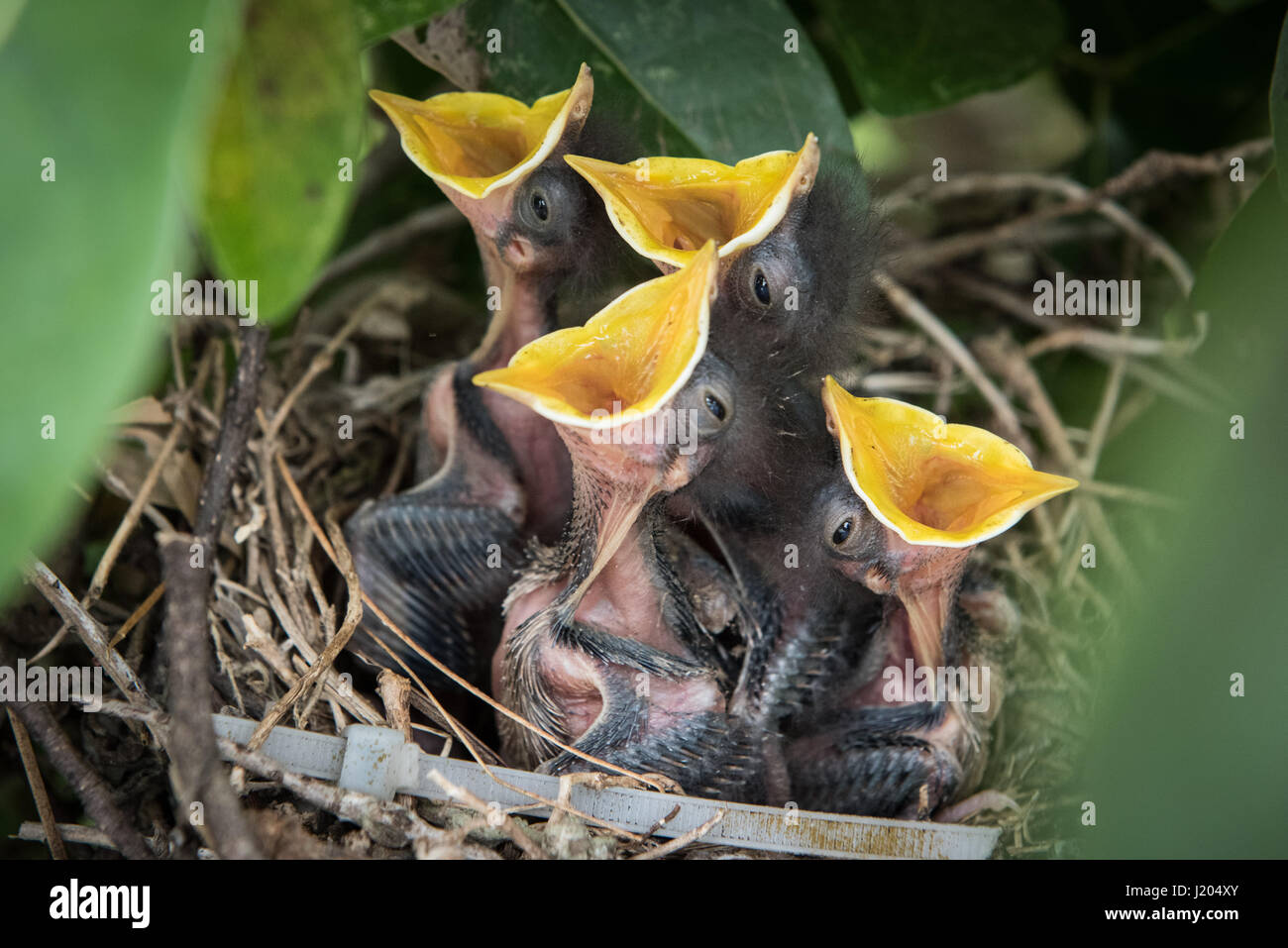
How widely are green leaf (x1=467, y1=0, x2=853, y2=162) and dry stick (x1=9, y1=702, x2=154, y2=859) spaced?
0.66 meters

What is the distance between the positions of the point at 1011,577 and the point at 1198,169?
1.74ft

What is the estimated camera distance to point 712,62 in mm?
925

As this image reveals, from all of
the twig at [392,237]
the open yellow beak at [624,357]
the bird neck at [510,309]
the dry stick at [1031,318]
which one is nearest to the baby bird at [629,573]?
the open yellow beak at [624,357]

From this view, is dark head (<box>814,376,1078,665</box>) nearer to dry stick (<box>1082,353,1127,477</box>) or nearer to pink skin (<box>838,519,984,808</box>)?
pink skin (<box>838,519,984,808</box>)

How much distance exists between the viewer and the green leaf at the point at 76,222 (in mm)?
353

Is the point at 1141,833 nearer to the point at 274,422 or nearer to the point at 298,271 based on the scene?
the point at 298,271

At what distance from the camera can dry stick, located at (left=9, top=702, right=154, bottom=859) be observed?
706 mm

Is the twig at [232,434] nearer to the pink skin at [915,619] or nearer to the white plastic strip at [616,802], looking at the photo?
the white plastic strip at [616,802]

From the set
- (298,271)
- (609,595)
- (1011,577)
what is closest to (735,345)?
(609,595)

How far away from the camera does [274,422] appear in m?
1.07

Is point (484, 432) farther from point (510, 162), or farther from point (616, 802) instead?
point (616, 802)

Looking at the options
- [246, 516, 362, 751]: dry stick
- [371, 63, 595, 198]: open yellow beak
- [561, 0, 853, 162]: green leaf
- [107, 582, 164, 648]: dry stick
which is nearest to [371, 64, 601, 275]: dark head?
[371, 63, 595, 198]: open yellow beak

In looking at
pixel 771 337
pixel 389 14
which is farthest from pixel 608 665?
pixel 389 14

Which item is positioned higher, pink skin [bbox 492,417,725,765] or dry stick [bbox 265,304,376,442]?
dry stick [bbox 265,304,376,442]
